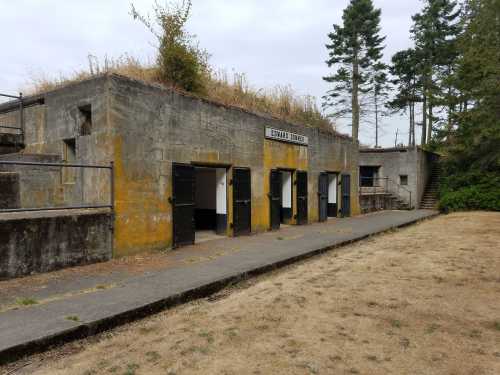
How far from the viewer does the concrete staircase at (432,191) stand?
24000 millimetres

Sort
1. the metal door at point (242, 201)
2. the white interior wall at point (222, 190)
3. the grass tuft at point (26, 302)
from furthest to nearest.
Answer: the metal door at point (242, 201) < the white interior wall at point (222, 190) < the grass tuft at point (26, 302)

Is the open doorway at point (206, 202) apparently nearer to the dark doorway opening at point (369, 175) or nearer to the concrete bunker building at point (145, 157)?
the concrete bunker building at point (145, 157)

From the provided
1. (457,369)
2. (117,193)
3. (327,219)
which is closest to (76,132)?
(117,193)

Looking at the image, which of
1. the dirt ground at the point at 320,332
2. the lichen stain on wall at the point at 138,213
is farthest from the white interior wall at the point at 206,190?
the dirt ground at the point at 320,332

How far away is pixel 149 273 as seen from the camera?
6.34m

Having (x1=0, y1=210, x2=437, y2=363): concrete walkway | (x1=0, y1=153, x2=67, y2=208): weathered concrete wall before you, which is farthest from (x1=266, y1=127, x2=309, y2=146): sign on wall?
(x1=0, y1=153, x2=67, y2=208): weathered concrete wall

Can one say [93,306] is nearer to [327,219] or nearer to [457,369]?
[457,369]

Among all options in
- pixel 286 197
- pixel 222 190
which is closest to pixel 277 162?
pixel 286 197

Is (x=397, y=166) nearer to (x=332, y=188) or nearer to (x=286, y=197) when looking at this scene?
(x=332, y=188)

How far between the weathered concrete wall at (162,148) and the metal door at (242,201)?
0.18 meters

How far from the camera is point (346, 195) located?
16906 millimetres

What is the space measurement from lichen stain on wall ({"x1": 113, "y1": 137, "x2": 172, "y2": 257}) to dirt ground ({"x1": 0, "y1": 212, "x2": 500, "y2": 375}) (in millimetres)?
2821

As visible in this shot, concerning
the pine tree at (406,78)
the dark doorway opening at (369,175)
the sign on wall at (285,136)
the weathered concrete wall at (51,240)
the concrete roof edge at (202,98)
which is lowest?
the weathered concrete wall at (51,240)

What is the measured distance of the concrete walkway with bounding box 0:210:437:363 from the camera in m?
3.86
